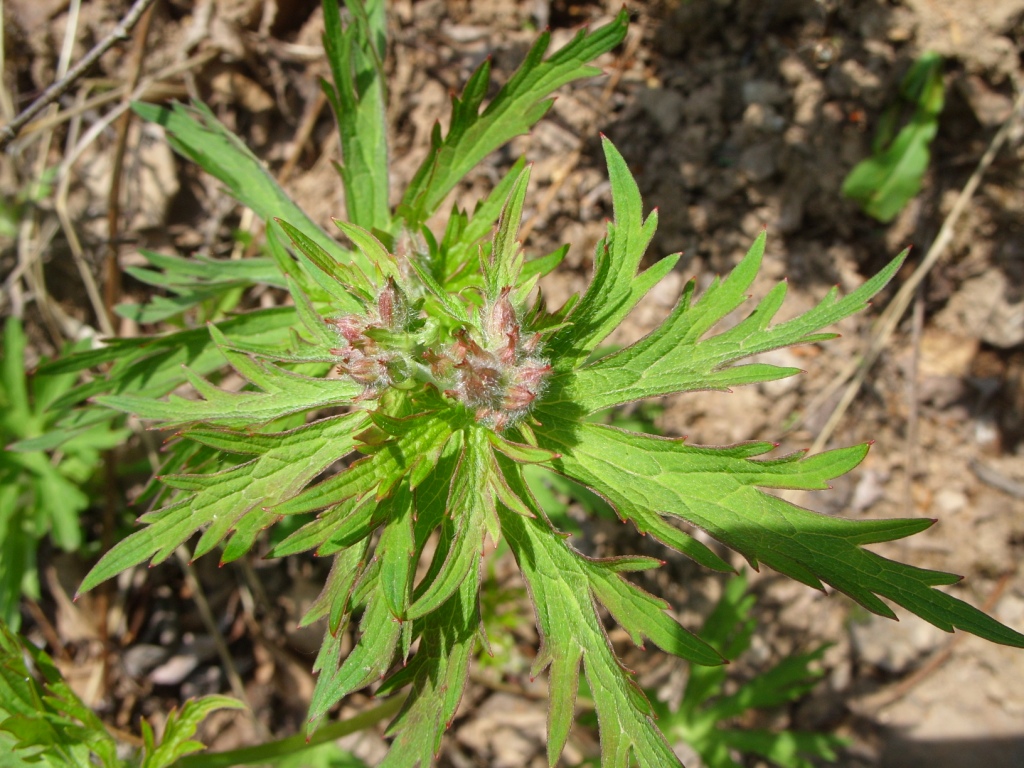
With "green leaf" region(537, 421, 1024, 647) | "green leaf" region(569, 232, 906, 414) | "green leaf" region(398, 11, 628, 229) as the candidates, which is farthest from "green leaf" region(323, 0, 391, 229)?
"green leaf" region(537, 421, 1024, 647)

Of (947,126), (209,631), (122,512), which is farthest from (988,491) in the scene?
(122,512)

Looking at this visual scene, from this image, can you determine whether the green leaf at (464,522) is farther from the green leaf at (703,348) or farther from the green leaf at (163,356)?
the green leaf at (163,356)

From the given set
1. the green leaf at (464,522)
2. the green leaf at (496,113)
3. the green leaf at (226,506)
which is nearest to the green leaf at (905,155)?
the green leaf at (496,113)

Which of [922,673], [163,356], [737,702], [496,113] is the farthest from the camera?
[922,673]

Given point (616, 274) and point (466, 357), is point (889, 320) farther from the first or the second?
point (466, 357)

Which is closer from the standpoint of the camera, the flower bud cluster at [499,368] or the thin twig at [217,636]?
the flower bud cluster at [499,368]

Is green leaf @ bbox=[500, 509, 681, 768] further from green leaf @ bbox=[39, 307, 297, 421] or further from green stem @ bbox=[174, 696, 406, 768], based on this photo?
green leaf @ bbox=[39, 307, 297, 421]

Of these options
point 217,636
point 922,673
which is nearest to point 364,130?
point 217,636
